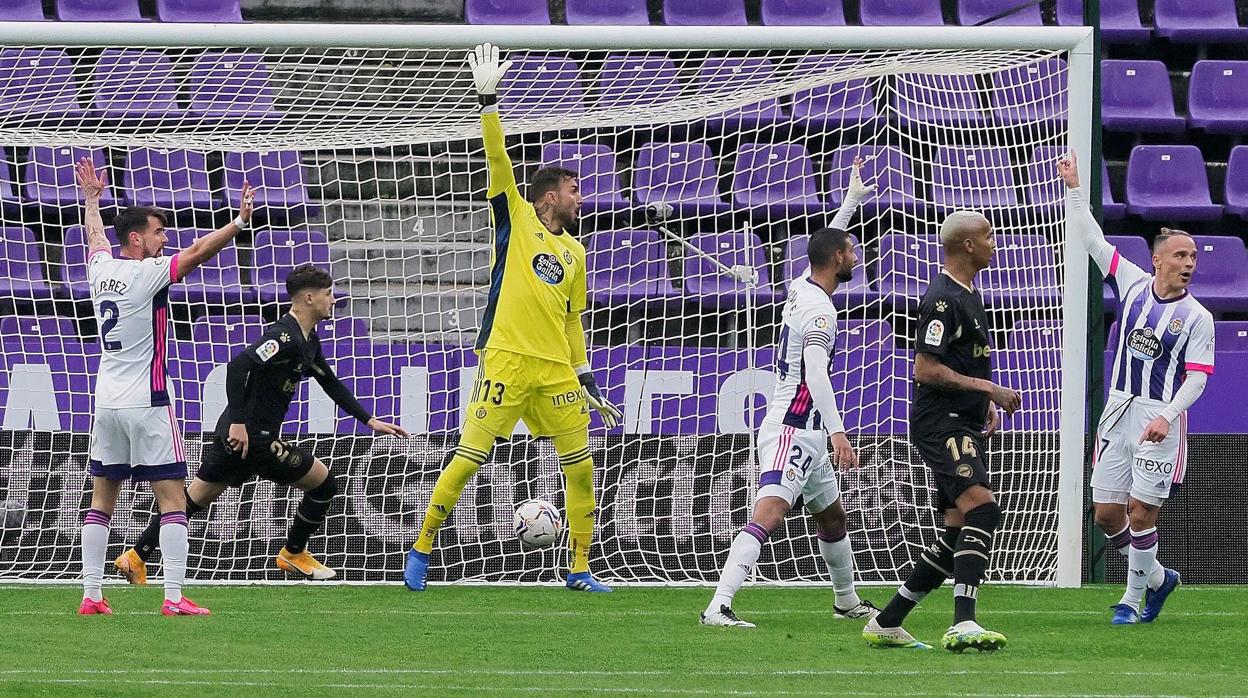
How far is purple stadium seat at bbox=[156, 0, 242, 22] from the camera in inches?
538

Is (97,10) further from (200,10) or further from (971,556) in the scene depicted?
(971,556)

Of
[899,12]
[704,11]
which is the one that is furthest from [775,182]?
[899,12]

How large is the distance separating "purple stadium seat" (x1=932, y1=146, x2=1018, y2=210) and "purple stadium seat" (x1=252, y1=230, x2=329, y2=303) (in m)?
4.06

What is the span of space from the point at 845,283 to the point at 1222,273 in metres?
4.03

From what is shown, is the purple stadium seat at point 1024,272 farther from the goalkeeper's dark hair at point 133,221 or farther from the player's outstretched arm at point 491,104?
the goalkeeper's dark hair at point 133,221

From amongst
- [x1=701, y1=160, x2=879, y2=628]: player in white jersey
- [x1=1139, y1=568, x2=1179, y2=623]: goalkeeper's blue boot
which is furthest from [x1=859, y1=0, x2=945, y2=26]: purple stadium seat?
[x1=1139, y1=568, x2=1179, y2=623]: goalkeeper's blue boot

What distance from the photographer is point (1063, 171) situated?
7414 mm

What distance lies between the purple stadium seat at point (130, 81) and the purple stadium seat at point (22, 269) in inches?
39.5

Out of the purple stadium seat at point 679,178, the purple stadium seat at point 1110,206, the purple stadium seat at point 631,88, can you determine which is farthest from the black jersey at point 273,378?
the purple stadium seat at point 1110,206

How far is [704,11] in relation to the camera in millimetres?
14086

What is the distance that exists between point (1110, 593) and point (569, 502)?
2.95 metres

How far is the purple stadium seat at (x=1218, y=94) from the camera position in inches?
545

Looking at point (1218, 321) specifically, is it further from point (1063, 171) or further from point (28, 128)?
point (28, 128)

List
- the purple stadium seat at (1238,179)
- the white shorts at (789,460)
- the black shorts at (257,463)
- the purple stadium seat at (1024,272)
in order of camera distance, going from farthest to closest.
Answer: the purple stadium seat at (1238,179), the purple stadium seat at (1024,272), the black shorts at (257,463), the white shorts at (789,460)
